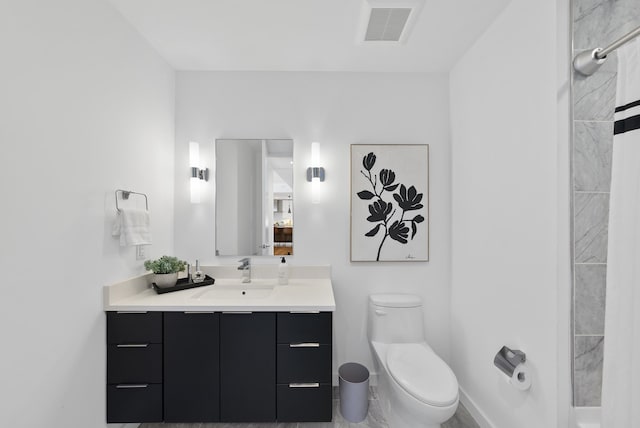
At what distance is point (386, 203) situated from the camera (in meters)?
2.30

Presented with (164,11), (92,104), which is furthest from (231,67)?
(92,104)

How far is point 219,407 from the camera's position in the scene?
165cm

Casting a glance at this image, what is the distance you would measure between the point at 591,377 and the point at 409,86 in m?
2.05

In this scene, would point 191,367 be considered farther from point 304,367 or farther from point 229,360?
point 304,367

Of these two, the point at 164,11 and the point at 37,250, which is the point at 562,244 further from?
the point at 164,11

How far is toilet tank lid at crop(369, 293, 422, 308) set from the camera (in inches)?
82.7

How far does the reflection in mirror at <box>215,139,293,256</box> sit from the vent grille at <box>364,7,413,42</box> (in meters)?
0.94

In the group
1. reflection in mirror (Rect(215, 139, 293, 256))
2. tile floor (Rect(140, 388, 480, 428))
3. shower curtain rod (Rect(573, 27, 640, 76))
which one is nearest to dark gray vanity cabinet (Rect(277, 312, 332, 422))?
tile floor (Rect(140, 388, 480, 428))

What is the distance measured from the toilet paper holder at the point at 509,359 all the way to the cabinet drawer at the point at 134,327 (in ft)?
5.94

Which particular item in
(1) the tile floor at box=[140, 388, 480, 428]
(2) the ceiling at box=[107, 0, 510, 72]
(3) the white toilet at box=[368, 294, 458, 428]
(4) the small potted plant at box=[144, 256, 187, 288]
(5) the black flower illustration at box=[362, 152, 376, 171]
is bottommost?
(1) the tile floor at box=[140, 388, 480, 428]

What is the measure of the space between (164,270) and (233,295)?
48 centimetres

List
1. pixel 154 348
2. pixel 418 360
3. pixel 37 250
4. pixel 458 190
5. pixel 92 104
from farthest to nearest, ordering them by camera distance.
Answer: pixel 458 190 < pixel 418 360 < pixel 154 348 < pixel 92 104 < pixel 37 250

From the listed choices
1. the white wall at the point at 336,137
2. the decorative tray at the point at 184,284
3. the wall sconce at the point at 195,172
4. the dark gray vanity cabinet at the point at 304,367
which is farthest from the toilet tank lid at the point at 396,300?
the wall sconce at the point at 195,172

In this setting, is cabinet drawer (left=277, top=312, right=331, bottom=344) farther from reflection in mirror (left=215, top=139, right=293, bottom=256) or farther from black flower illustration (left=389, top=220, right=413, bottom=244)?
black flower illustration (left=389, top=220, right=413, bottom=244)
